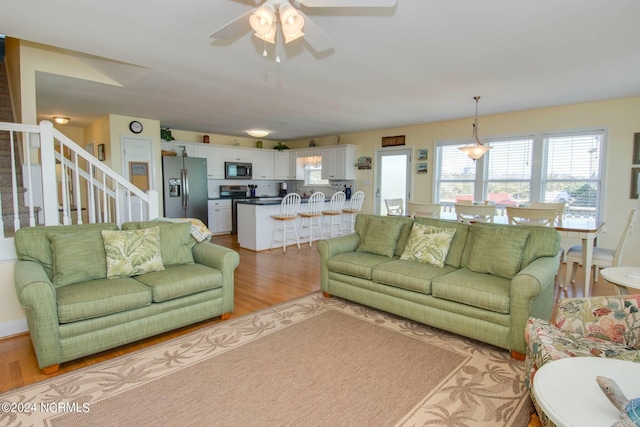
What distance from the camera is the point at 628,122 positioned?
15.1ft

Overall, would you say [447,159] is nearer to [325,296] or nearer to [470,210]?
[470,210]

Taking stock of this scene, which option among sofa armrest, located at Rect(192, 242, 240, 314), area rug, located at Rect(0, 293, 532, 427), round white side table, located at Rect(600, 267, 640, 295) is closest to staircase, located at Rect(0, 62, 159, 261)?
sofa armrest, located at Rect(192, 242, 240, 314)

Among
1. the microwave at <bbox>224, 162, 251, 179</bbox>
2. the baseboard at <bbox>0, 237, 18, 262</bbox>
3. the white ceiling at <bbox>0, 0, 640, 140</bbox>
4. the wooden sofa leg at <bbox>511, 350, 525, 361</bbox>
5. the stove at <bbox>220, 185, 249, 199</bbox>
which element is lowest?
the wooden sofa leg at <bbox>511, 350, 525, 361</bbox>

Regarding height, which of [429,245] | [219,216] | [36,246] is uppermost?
[36,246]

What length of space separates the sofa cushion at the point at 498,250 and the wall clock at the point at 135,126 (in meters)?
5.96

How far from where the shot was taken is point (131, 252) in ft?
9.30

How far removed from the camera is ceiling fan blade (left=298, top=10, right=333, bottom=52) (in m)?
2.14

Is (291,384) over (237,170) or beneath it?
beneath

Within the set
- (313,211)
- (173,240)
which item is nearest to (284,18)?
(173,240)

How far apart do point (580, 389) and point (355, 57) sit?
2924 millimetres

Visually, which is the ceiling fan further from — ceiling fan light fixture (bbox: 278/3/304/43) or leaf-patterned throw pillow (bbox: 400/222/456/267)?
leaf-patterned throw pillow (bbox: 400/222/456/267)

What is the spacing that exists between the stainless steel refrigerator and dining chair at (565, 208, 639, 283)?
6.42 metres

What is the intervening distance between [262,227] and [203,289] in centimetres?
319

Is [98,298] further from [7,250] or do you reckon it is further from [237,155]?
[237,155]
